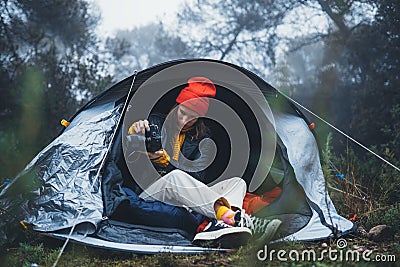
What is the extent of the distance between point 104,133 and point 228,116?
108cm

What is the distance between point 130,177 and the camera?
2.63 metres

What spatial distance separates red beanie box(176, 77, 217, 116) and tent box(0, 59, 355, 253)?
0.12 metres

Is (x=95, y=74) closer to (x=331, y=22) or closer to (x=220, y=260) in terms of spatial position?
(x=331, y=22)

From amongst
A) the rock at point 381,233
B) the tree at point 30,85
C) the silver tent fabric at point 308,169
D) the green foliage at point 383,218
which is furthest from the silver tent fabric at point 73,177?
the tree at point 30,85

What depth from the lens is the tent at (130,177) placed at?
2.15 m

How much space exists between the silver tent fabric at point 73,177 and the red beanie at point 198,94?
489 millimetres

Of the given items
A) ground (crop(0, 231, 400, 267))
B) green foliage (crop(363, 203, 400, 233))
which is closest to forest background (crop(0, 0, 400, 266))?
green foliage (crop(363, 203, 400, 233))

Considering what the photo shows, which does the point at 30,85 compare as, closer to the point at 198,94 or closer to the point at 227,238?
the point at 198,94

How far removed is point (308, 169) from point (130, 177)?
1.12 m

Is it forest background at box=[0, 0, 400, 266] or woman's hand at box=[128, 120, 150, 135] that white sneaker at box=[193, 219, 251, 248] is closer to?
woman's hand at box=[128, 120, 150, 135]

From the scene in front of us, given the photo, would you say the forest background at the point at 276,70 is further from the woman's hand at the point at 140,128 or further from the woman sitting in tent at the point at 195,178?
the woman's hand at the point at 140,128

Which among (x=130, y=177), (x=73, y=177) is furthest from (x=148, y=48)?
(x=73, y=177)

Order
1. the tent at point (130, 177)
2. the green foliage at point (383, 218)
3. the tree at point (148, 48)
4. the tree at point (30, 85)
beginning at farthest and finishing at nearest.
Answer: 1. the tree at point (148, 48)
2. the tree at point (30, 85)
3. the green foliage at point (383, 218)
4. the tent at point (130, 177)

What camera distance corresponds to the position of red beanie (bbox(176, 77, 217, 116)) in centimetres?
280
